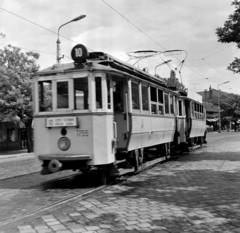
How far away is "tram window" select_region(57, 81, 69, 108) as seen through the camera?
847cm

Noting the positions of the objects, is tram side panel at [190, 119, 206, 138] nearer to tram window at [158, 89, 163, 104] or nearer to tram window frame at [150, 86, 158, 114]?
tram window at [158, 89, 163, 104]

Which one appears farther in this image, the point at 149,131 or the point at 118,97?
the point at 149,131

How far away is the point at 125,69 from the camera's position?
9633 millimetres

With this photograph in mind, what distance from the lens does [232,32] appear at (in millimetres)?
15031

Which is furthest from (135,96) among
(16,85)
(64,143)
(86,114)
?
(16,85)

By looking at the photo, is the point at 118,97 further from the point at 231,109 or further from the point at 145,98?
the point at 231,109

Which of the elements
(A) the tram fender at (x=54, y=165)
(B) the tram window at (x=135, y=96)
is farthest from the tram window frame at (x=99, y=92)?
(A) the tram fender at (x=54, y=165)

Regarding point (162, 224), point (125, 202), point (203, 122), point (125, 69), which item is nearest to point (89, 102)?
point (125, 69)

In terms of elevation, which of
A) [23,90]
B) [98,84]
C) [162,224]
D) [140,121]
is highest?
[23,90]

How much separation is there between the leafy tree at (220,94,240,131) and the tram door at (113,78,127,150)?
79470 mm

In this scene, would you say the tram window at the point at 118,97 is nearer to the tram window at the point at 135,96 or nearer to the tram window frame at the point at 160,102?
the tram window at the point at 135,96

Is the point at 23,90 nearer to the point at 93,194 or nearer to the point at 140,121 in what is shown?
the point at 140,121

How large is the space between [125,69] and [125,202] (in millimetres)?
4154

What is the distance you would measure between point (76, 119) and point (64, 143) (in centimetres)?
65
